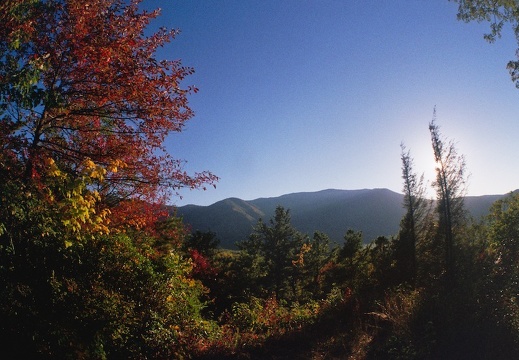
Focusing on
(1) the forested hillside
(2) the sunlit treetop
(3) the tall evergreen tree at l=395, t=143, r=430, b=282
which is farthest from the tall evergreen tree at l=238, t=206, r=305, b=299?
(2) the sunlit treetop

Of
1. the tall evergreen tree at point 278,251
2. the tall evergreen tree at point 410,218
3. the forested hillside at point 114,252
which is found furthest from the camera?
the tall evergreen tree at point 278,251

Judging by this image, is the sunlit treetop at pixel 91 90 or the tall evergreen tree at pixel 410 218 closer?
the sunlit treetop at pixel 91 90

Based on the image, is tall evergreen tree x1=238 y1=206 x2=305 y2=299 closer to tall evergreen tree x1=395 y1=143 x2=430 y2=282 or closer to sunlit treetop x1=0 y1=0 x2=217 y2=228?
tall evergreen tree x1=395 y1=143 x2=430 y2=282

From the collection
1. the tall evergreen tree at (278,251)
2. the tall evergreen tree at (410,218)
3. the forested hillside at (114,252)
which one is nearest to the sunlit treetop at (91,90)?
the forested hillside at (114,252)

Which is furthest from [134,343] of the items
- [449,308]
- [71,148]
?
[449,308]

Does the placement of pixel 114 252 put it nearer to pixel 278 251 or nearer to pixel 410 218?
pixel 410 218

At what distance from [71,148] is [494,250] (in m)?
12.0

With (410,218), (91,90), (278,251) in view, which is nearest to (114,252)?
(91,90)

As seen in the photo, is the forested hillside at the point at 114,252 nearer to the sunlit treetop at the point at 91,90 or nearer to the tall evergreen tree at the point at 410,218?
the sunlit treetop at the point at 91,90

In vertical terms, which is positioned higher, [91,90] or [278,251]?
[91,90]

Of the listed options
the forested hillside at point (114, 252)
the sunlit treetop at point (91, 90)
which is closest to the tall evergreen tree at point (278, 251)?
the forested hillside at point (114, 252)

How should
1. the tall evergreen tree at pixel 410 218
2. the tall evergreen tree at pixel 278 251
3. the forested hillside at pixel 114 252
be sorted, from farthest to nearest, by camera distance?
the tall evergreen tree at pixel 278 251 → the tall evergreen tree at pixel 410 218 → the forested hillside at pixel 114 252

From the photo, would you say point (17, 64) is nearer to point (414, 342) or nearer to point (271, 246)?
point (414, 342)

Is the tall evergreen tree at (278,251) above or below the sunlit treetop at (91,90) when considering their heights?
below
